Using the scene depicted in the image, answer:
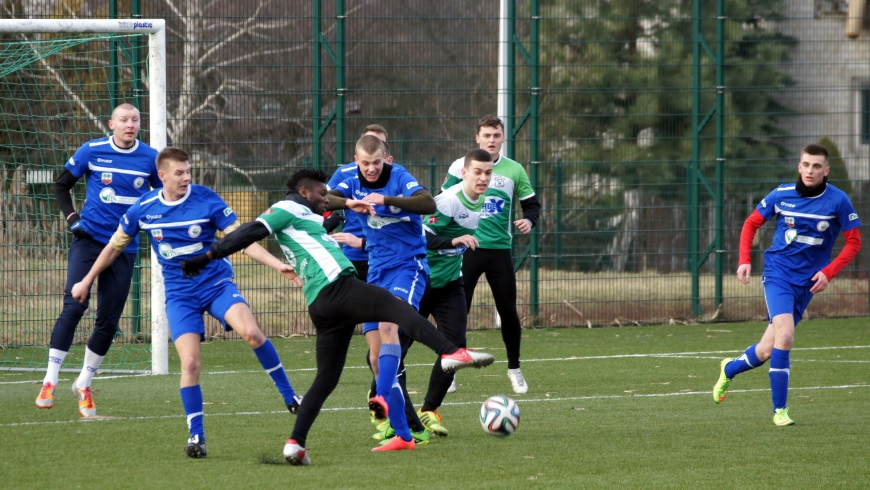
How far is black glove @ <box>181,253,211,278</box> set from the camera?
595cm

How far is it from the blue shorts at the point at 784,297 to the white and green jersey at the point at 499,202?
2197 mm

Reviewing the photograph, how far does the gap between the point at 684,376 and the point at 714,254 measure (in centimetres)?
525

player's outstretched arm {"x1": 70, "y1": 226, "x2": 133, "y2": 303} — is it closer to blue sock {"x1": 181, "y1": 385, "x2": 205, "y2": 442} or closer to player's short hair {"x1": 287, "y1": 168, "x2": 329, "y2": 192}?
blue sock {"x1": 181, "y1": 385, "x2": 205, "y2": 442}

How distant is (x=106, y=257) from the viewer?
6.98 m

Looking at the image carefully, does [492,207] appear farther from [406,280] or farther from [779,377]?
[779,377]

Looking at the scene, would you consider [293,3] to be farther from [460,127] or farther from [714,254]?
[714,254]

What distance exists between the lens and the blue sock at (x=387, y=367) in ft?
20.9

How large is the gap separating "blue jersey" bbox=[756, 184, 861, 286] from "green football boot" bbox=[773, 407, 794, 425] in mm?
946

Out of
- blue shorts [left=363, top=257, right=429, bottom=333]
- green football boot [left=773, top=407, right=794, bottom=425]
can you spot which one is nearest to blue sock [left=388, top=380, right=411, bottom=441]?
blue shorts [left=363, top=257, right=429, bottom=333]

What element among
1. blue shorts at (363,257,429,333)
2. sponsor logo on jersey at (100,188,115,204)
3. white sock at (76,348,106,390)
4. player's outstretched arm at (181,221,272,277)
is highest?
sponsor logo on jersey at (100,188,115,204)

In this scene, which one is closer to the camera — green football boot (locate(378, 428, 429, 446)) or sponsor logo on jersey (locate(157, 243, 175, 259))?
sponsor logo on jersey (locate(157, 243, 175, 259))

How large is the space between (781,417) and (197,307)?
12.5 ft

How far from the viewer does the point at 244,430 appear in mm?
7164

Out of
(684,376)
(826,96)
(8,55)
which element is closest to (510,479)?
(684,376)
